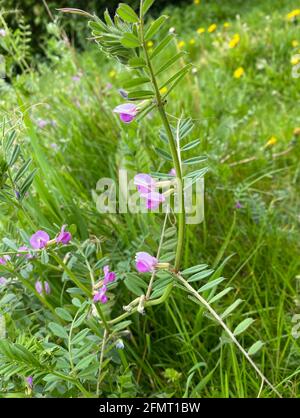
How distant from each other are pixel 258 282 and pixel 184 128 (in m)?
0.40

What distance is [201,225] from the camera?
1.16 metres

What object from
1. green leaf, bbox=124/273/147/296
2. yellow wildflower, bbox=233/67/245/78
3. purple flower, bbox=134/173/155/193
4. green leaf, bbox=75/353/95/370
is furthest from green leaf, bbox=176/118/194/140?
yellow wildflower, bbox=233/67/245/78

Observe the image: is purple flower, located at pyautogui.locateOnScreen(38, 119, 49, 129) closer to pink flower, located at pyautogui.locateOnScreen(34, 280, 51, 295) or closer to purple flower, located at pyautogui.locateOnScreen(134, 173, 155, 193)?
pink flower, located at pyautogui.locateOnScreen(34, 280, 51, 295)

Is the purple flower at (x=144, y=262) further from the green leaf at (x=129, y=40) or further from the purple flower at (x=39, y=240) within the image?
the green leaf at (x=129, y=40)

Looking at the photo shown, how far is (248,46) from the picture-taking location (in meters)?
2.64

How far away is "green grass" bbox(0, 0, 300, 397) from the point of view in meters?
0.88

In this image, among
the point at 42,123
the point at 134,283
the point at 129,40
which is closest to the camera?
the point at 129,40

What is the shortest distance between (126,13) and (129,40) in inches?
1.2

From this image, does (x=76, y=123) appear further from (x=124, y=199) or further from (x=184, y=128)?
(x=184, y=128)

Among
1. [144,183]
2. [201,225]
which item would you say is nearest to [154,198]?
[144,183]

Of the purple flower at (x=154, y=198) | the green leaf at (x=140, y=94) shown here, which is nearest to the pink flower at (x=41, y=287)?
the purple flower at (x=154, y=198)

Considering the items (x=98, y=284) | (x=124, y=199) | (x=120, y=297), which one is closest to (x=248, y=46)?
(x=124, y=199)

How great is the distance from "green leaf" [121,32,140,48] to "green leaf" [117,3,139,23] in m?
0.02

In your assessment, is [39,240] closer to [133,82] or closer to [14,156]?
[14,156]
